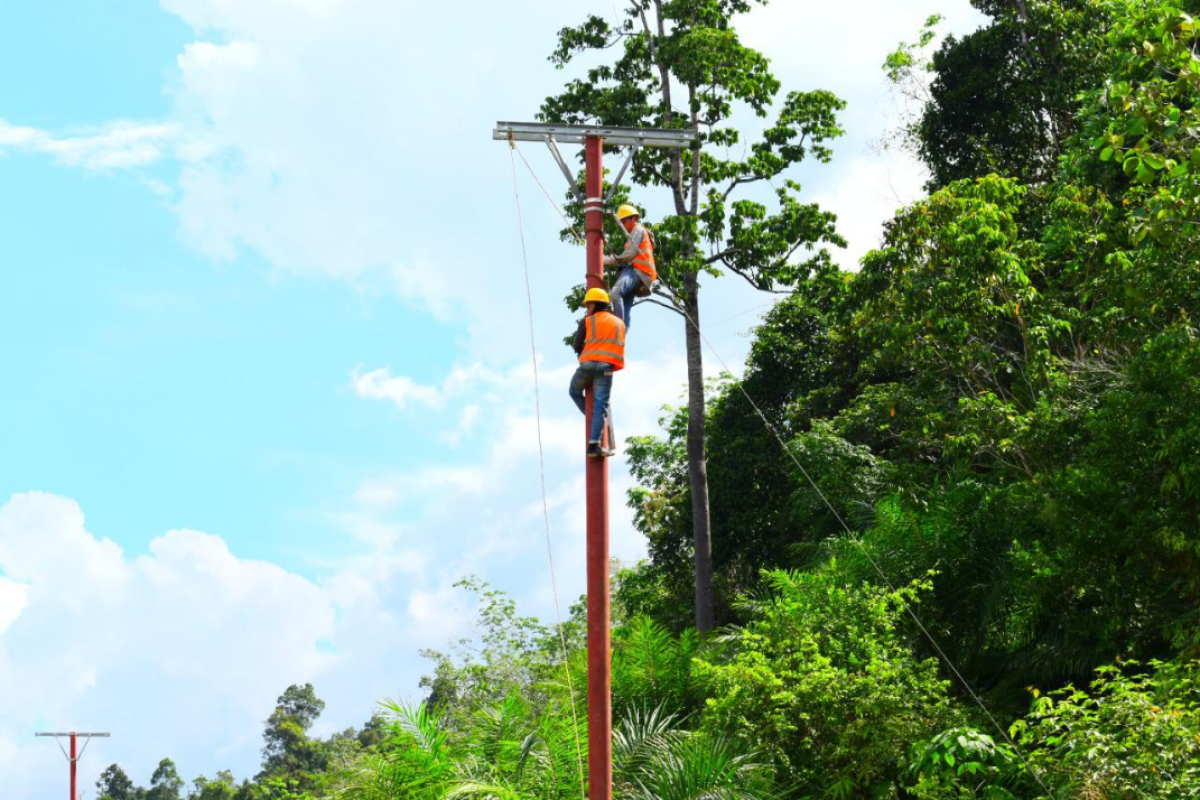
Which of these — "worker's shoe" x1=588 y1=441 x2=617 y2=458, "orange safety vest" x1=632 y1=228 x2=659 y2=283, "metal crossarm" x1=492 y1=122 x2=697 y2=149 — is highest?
"metal crossarm" x1=492 y1=122 x2=697 y2=149

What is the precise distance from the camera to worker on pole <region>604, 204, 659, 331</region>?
1041 cm

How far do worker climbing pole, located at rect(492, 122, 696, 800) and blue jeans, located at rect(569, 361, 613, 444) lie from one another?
0.22ft

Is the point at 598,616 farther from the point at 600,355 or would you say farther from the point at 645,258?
the point at 645,258

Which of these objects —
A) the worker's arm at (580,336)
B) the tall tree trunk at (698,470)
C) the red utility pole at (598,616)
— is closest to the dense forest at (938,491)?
the tall tree trunk at (698,470)

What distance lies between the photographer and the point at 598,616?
364 inches

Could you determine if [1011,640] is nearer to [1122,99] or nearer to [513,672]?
[1122,99]

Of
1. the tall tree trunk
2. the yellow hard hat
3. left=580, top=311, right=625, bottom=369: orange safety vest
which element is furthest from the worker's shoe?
the tall tree trunk

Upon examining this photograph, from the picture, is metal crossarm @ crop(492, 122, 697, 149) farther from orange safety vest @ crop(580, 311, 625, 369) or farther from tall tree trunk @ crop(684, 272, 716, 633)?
tall tree trunk @ crop(684, 272, 716, 633)

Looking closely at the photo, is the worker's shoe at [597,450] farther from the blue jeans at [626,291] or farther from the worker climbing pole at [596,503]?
the blue jeans at [626,291]

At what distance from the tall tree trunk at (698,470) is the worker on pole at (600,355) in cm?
1288

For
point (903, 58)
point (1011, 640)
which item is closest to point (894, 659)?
point (1011, 640)

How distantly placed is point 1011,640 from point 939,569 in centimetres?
123

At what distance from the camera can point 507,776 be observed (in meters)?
12.7

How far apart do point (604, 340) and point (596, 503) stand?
1.30 m
